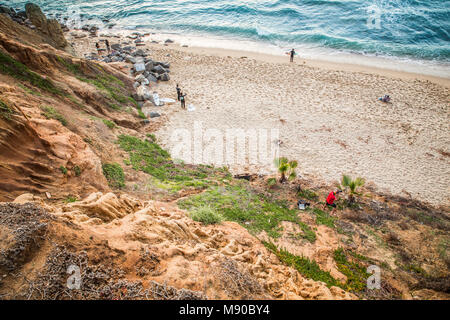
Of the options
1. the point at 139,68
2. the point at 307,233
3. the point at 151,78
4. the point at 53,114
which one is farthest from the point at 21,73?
the point at 307,233

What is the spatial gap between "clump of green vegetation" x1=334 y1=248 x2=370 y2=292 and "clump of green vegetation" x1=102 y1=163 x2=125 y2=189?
8844 millimetres

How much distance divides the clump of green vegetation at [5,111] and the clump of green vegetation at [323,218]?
467 inches

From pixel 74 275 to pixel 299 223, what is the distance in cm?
839

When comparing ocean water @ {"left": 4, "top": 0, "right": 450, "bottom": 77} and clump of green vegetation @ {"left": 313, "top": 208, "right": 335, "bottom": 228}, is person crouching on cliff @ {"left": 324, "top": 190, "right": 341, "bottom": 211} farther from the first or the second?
ocean water @ {"left": 4, "top": 0, "right": 450, "bottom": 77}

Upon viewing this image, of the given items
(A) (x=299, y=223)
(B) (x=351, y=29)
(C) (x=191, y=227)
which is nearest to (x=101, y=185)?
(C) (x=191, y=227)

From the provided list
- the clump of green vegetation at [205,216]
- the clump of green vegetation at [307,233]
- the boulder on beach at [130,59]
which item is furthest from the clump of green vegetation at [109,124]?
the boulder on beach at [130,59]

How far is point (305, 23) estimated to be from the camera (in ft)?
128

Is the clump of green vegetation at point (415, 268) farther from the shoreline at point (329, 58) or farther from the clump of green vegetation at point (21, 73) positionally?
the shoreline at point (329, 58)

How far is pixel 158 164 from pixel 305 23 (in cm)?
3831

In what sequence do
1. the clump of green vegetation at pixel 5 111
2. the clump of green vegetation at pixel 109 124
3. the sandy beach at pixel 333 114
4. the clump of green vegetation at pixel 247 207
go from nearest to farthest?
the clump of green vegetation at pixel 5 111, the clump of green vegetation at pixel 247 207, the clump of green vegetation at pixel 109 124, the sandy beach at pixel 333 114

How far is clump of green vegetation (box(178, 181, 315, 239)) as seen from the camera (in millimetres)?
9875

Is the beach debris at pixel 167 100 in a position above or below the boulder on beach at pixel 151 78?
below

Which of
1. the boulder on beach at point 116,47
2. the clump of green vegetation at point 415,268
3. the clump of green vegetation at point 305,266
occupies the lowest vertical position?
the clump of green vegetation at point 415,268

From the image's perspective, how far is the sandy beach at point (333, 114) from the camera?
14133 mm
